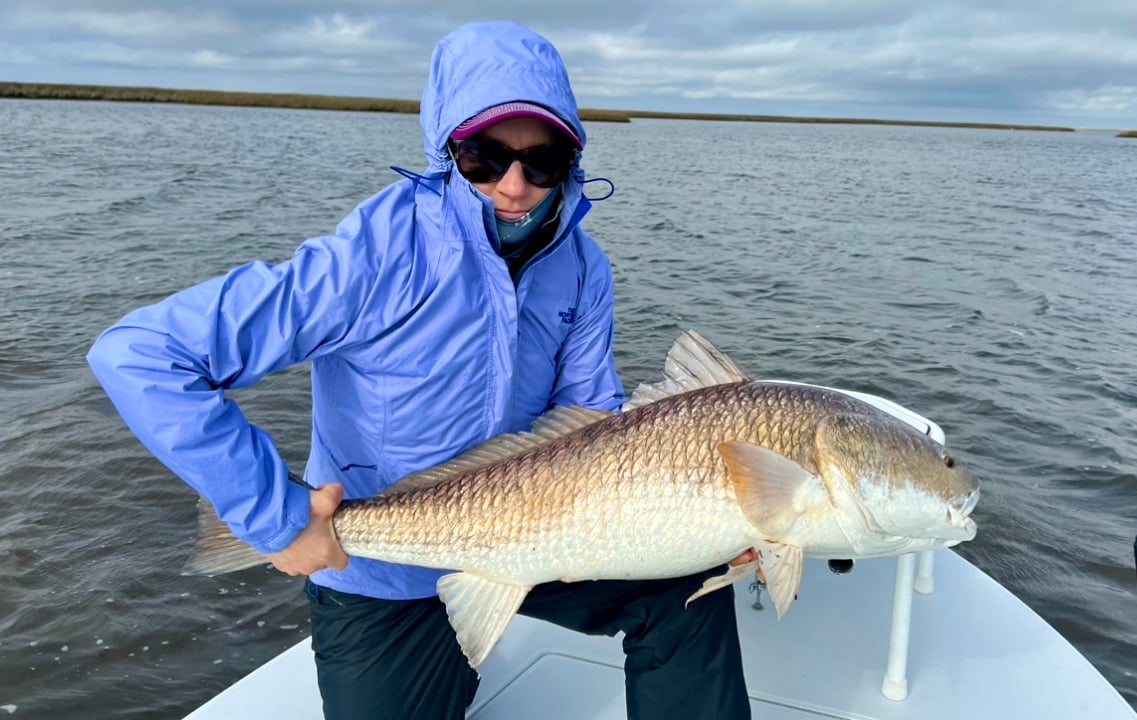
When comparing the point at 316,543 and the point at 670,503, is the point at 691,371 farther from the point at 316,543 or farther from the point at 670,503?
the point at 316,543

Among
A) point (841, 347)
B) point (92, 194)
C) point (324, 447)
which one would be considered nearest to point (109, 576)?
point (324, 447)

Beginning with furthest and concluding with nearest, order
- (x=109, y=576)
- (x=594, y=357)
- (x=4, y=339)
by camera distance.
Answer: (x=4, y=339), (x=109, y=576), (x=594, y=357)

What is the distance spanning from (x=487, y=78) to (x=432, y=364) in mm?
946

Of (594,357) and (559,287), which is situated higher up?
(559,287)

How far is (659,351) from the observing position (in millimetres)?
10156

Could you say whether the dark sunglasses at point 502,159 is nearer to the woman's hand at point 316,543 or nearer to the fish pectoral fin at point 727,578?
the woman's hand at point 316,543

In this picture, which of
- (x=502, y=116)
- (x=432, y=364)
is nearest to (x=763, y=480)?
(x=432, y=364)

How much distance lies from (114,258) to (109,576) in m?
10.0

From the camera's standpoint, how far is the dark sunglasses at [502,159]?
271 cm

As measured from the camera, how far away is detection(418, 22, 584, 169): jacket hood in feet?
8.64

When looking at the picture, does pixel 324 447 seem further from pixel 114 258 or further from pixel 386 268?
pixel 114 258

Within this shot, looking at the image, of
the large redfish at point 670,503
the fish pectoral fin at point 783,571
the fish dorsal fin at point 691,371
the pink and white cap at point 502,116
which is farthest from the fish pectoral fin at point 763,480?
the pink and white cap at point 502,116

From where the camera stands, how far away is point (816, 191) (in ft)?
91.4

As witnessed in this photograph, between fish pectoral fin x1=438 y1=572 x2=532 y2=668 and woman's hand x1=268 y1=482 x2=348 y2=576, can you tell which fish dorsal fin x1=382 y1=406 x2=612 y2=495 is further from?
fish pectoral fin x1=438 y1=572 x2=532 y2=668
